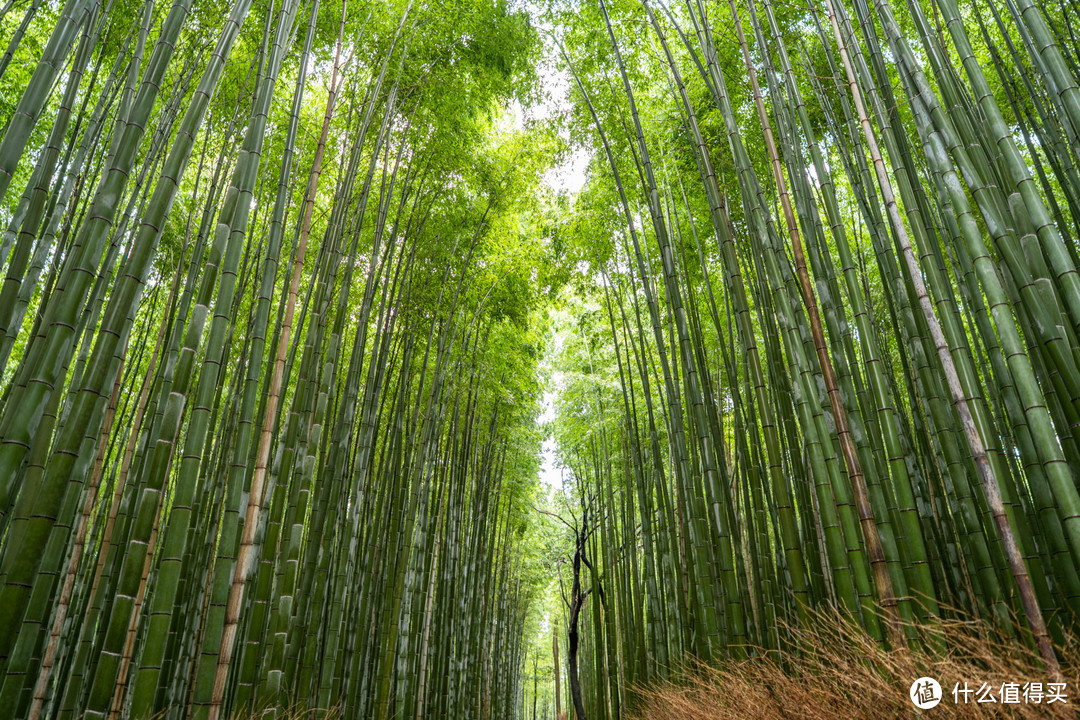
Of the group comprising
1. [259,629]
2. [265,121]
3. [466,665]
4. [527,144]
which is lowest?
[466,665]

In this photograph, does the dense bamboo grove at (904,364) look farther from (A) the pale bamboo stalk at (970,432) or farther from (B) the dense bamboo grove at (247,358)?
(B) the dense bamboo grove at (247,358)

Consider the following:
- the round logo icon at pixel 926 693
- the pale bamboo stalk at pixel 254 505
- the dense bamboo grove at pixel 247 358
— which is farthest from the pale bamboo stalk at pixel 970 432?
the pale bamboo stalk at pixel 254 505

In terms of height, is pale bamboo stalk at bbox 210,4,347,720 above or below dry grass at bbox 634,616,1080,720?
above

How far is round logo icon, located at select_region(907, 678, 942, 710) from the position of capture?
4.24ft

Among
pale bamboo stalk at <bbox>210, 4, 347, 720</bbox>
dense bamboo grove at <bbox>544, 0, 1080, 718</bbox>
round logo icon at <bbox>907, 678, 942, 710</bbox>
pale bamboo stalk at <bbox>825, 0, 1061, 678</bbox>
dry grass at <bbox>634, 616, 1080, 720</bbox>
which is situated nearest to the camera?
dry grass at <bbox>634, 616, 1080, 720</bbox>

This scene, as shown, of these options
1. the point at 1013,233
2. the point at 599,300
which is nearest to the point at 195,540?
the point at 1013,233

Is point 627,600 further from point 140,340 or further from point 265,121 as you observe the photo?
point 265,121

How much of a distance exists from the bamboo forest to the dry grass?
0.05 ft

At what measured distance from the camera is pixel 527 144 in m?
5.65

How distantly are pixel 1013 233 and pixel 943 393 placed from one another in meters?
0.68

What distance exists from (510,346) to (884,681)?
5.19 meters

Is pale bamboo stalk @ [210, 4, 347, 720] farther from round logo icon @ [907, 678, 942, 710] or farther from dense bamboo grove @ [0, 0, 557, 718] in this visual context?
round logo icon @ [907, 678, 942, 710]

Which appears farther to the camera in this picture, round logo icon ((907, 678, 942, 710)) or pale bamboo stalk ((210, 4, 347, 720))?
pale bamboo stalk ((210, 4, 347, 720))

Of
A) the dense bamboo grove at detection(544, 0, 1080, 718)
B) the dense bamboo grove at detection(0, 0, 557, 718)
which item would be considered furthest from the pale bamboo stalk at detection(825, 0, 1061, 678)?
the dense bamboo grove at detection(0, 0, 557, 718)
